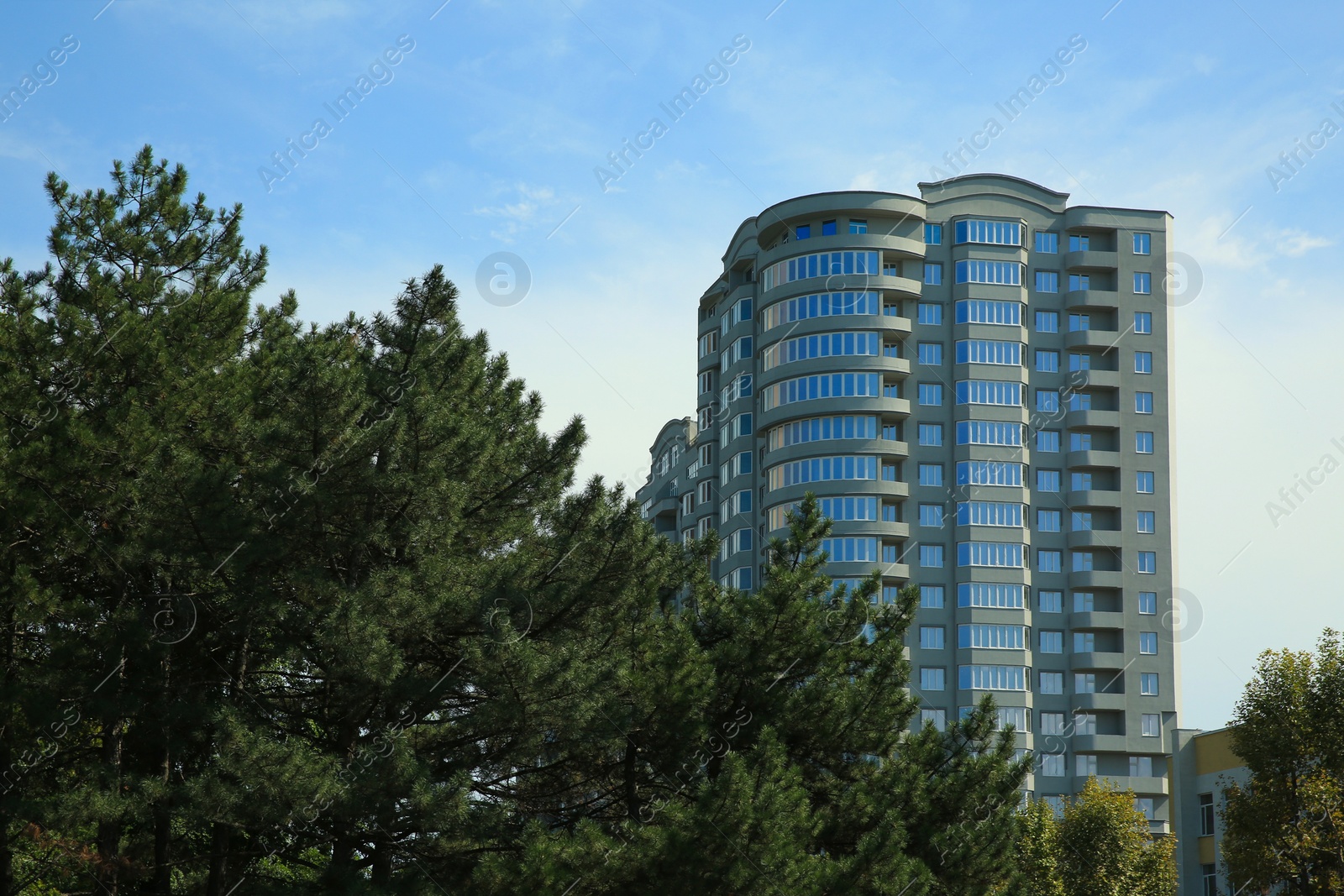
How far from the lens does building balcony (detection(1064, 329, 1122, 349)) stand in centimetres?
7781

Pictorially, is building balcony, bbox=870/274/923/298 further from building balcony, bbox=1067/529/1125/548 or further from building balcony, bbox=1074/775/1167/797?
building balcony, bbox=1074/775/1167/797

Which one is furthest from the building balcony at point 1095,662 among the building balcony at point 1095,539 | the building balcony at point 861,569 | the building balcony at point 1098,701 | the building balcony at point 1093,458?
the building balcony at point 1093,458

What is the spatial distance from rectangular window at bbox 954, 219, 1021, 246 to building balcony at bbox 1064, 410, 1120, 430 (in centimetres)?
1065

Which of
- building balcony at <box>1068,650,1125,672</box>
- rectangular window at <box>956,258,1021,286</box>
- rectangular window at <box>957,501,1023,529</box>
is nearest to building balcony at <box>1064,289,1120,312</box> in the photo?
rectangular window at <box>956,258,1021,286</box>

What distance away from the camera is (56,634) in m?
18.2

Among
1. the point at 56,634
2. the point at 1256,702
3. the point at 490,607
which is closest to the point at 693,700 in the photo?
the point at 490,607

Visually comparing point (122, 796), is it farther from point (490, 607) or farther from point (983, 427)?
point (983, 427)

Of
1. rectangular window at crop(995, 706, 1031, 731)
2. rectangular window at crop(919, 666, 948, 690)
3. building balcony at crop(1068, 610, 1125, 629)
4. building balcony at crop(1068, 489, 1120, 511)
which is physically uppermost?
building balcony at crop(1068, 489, 1120, 511)

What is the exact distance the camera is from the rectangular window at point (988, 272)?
77.1 meters

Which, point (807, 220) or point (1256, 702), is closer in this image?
point (1256, 702)

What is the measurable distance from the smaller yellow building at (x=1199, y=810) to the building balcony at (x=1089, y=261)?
97.1 feet

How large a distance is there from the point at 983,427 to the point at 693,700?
59.9m

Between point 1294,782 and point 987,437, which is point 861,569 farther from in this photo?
point 1294,782

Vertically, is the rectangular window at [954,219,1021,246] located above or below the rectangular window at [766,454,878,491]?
above
